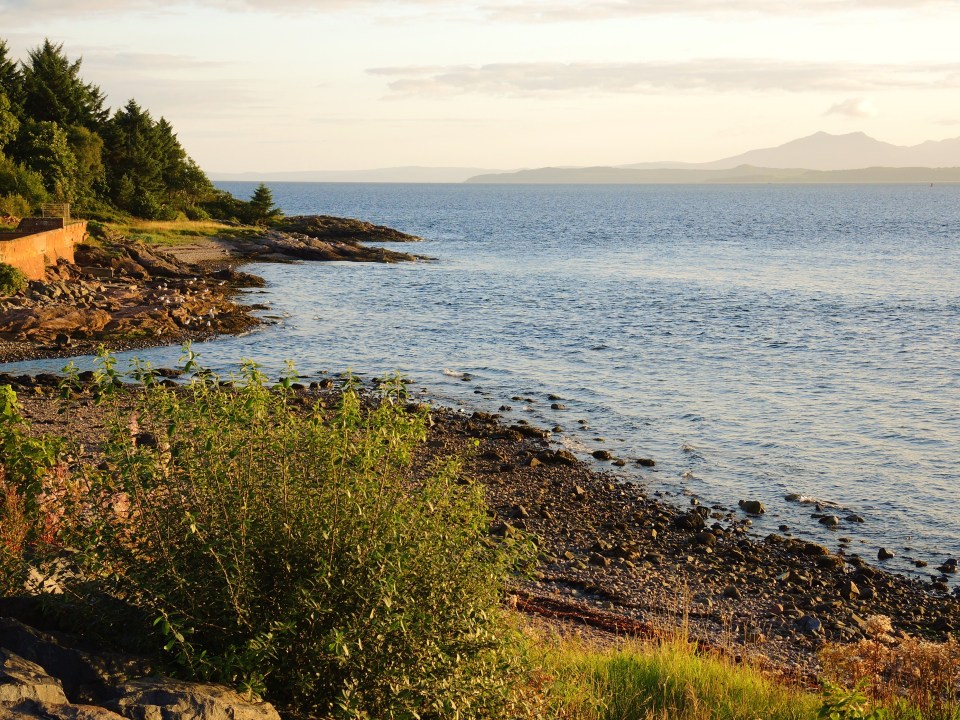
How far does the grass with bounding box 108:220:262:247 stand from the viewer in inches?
2672

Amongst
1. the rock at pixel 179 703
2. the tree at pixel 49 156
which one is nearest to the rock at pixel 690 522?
the rock at pixel 179 703

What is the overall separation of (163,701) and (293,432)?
248 centimetres

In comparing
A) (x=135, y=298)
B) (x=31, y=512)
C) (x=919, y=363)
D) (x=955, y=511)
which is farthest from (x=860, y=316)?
(x=31, y=512)

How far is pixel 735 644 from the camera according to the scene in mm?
14961

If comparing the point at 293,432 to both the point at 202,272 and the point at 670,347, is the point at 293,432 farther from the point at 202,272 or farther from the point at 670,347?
the point at 202,272

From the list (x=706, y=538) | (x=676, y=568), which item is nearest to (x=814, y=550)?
(x=706, y=538)

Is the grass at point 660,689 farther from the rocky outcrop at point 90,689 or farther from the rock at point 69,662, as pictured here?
the rock at point 69,662

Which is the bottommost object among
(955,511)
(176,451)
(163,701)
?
(955,511)

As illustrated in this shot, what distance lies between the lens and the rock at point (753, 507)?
2198 centimetres

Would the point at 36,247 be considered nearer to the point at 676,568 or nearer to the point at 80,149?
the point at 80,149

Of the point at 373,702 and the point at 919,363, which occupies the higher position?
the point at 373,702

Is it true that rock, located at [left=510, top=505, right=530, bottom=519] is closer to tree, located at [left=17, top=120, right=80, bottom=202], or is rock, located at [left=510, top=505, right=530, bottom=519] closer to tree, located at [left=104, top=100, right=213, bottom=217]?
tree, located at [left=17, top=120, right=80, bottom=202]

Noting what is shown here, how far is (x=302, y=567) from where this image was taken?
24.0 ft

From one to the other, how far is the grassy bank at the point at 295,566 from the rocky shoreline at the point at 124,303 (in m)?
28.9
